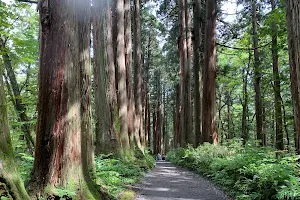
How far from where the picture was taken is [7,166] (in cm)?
266

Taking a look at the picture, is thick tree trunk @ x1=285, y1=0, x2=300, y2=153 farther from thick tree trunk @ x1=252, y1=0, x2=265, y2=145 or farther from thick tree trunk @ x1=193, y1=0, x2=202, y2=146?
thick tree trunk @ x1=252, y1=0, x2=265, y2=145

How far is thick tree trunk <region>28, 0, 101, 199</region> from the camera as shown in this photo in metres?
4.19

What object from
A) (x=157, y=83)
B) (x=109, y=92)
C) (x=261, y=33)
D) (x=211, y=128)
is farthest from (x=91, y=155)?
(x=157, y=83)

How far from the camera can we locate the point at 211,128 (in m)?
13.7

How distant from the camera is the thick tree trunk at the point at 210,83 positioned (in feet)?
44.5

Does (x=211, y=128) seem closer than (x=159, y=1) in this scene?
Yes

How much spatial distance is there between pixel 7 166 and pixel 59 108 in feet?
5.51

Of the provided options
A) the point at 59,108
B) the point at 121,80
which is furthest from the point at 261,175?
the point at 121,80

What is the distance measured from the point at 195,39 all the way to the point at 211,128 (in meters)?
6.93

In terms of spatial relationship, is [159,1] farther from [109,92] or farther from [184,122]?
[109,92]

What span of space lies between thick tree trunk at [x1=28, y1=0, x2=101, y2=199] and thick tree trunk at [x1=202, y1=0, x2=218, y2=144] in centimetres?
975

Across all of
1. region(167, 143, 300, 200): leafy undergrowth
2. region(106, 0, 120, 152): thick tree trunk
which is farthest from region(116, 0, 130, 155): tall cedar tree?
region(167, 143, 300, 200): leafy undergrowth

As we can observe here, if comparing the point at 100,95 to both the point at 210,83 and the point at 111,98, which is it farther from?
the point at 210,83

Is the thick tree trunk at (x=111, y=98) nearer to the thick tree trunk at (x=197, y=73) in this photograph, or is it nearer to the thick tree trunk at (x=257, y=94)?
the thick tree trunk at (x=197, y=73)
